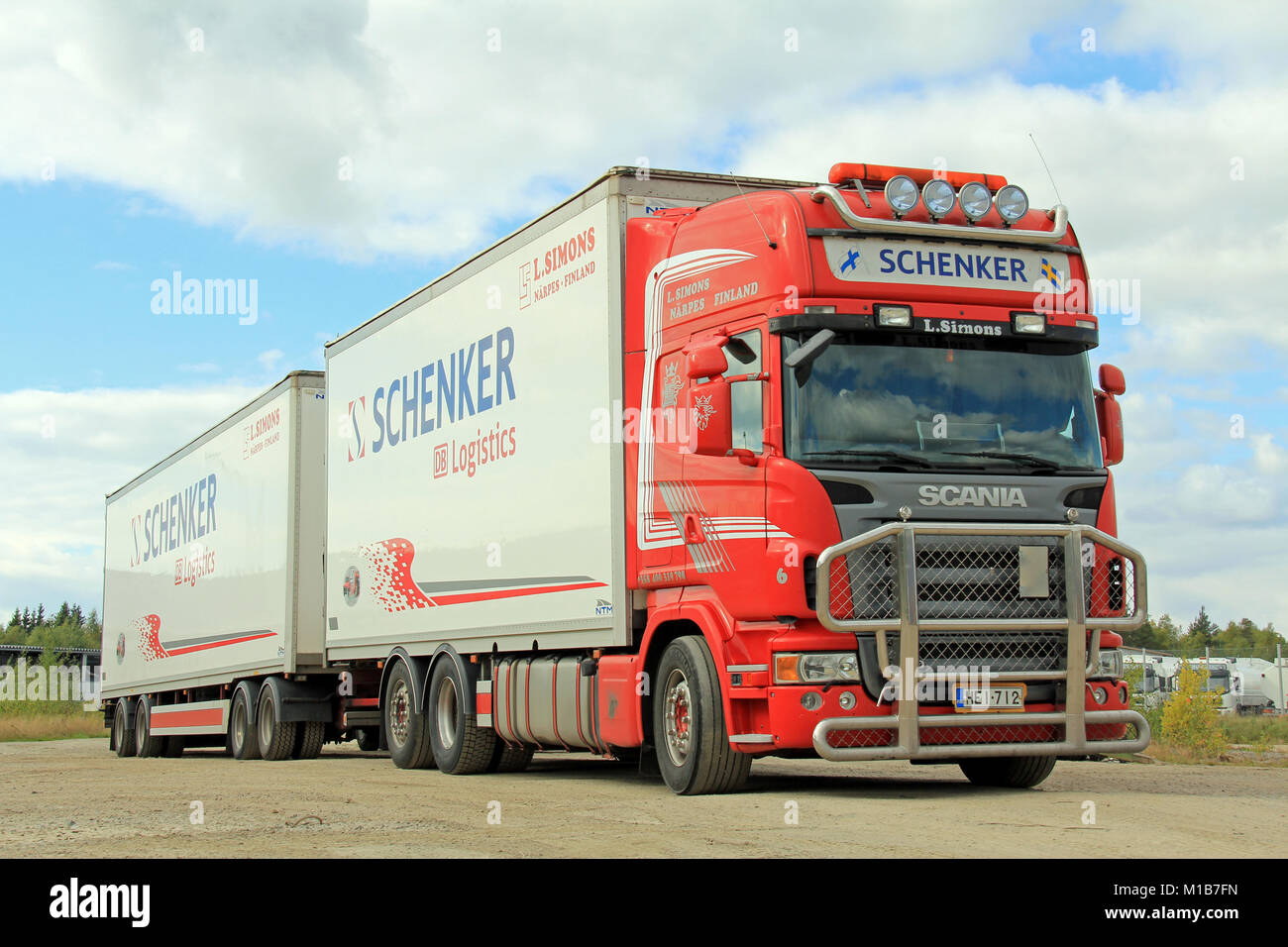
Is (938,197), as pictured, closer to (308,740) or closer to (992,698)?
(992,698)

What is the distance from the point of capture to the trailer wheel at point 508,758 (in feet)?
47.9

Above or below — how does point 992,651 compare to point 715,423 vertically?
below

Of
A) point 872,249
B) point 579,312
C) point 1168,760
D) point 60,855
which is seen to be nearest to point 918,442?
point 872,249

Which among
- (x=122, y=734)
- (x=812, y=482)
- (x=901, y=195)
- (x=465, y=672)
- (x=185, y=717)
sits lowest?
(x=122, y=734)

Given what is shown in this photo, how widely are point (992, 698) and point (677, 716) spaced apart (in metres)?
2.30

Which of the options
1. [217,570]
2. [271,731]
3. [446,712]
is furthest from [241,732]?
[446,712]

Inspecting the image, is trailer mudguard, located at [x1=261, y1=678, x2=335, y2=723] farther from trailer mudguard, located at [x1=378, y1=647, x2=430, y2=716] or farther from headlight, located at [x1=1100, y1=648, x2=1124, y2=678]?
headlight, located at [x1=1100, y1=648, x2=1124, y2=678]

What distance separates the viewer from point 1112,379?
35.2 ft

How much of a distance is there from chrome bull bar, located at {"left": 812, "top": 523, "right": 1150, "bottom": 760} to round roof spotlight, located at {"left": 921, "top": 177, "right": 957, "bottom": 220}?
236 centimetres

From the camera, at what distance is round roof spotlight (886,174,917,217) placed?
10.4 meters

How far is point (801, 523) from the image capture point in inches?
376

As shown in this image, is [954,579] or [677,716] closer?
[954,579]
